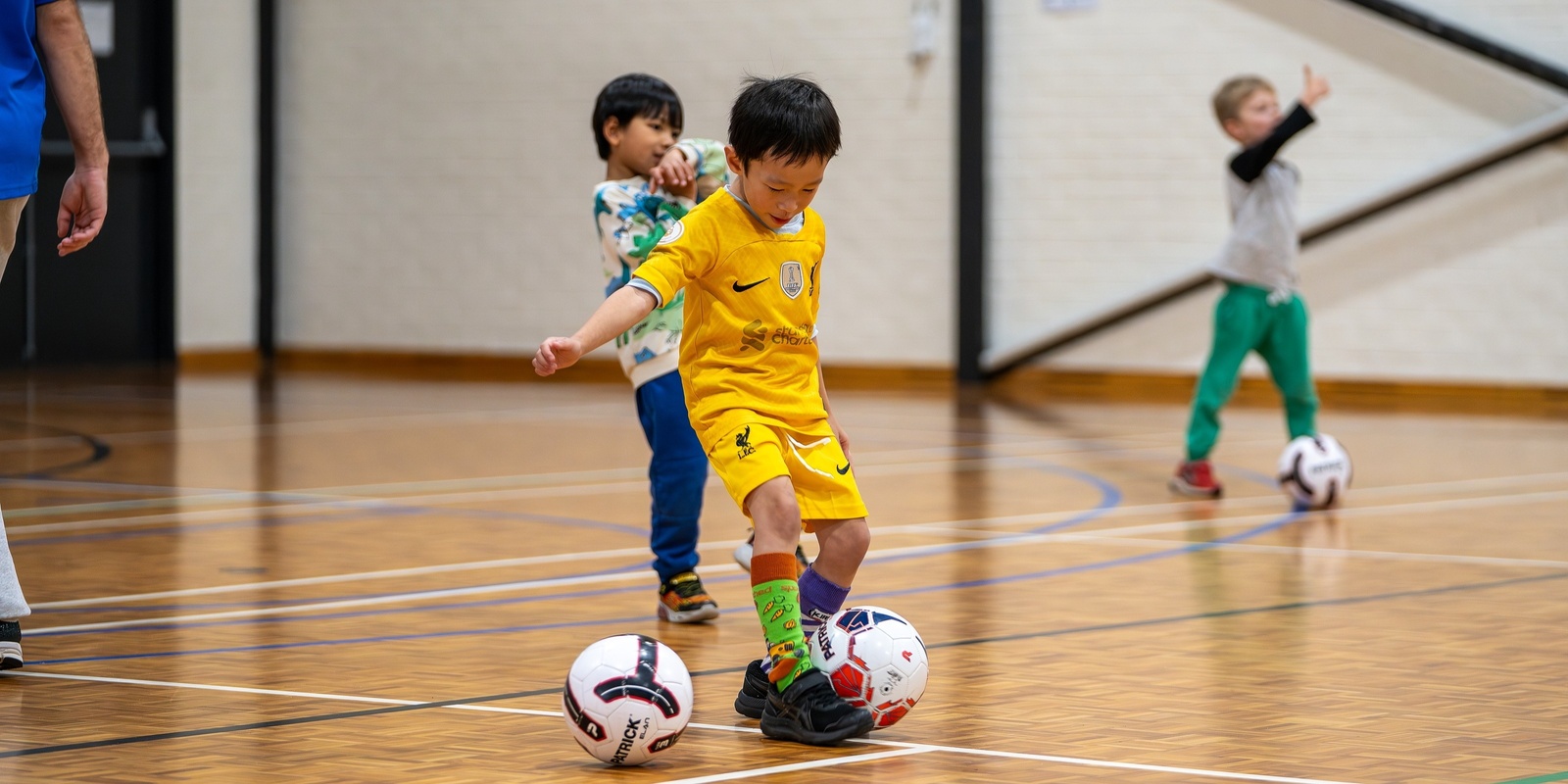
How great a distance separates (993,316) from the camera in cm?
1398

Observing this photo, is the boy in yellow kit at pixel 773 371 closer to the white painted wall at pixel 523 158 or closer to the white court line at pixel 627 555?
the white court line at pixel 627 555

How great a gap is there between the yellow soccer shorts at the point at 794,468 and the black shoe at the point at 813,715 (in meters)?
0.32

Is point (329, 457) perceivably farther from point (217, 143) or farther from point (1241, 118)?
point (217, 143)

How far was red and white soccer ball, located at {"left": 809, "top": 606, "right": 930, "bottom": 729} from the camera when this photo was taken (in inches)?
146

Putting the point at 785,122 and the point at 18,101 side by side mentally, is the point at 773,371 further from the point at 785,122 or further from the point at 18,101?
the point at 18,101

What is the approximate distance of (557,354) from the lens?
3391 millimetres

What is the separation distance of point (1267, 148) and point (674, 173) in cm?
383

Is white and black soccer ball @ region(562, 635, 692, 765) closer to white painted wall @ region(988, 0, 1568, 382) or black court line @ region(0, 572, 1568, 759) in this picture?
black court line @ region(0, 572, 1568, 759)

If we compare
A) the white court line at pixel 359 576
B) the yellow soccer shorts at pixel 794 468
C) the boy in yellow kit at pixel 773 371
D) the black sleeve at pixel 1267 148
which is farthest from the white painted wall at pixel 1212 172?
the yellow soccer shorts at pixel 794 468

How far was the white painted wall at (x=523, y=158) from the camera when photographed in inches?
555

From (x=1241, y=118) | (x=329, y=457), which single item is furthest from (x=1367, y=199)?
(x=329, y=457)

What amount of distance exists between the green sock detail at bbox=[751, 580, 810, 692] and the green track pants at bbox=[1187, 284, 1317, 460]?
4.50 meters

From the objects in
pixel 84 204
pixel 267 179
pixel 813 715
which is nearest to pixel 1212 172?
pixel 267 179

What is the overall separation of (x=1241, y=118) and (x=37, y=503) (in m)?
4.76
